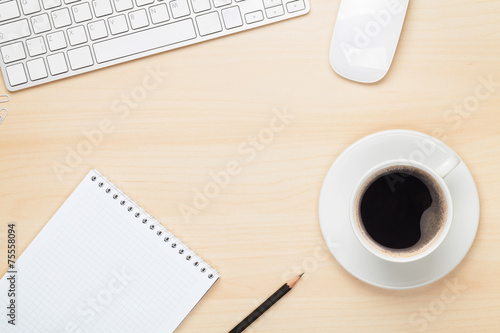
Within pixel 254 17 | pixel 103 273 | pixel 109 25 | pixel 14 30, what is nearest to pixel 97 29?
pixel 109 25

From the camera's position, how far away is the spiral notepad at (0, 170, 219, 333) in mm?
738

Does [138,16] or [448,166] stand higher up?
[138,16]

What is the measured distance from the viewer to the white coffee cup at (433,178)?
2.00 feet

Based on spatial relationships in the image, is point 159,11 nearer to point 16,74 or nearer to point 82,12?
point 82,12

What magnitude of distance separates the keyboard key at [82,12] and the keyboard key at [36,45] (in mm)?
66

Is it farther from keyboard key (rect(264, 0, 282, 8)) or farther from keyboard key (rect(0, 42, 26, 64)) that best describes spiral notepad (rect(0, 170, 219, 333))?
keyboard key (rect(264, 0, 282, 8))

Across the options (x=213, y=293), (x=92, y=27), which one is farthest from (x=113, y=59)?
(x=213, y=293)

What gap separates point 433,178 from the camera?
63 centimetres

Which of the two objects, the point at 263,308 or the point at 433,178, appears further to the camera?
the point at 263,308

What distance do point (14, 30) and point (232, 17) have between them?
34 centimetres

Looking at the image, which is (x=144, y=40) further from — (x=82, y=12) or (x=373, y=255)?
(x=373, y=255)

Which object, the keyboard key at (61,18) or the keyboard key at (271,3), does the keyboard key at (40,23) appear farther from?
the keyboard key at (271,3)

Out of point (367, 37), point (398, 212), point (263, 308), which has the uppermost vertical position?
point (367, 37)

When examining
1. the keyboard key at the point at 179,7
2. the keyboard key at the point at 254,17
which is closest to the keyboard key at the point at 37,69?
the keyboard key at the point at 179,7
